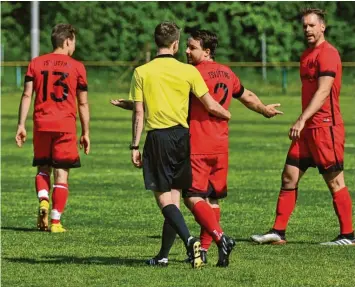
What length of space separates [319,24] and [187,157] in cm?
211

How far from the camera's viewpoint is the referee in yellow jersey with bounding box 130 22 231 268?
959 cm

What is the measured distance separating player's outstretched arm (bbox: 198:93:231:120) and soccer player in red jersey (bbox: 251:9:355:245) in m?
1.12

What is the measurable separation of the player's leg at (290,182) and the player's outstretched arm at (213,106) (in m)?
1.74

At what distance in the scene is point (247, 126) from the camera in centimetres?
3184

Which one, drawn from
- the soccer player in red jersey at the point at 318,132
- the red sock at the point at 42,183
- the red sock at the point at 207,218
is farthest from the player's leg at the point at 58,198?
the red sock at the point at 207,218

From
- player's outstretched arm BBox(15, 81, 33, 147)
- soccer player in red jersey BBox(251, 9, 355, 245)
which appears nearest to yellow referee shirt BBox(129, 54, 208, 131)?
soccer player in red jersey BBox(251, 9, 355, 245)

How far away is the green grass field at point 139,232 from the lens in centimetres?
922

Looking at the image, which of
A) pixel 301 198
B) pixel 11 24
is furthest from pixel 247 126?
pixel 11 24

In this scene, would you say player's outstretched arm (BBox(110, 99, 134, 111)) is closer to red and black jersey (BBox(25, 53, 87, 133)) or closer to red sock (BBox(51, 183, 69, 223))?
red and black jersey (BBox(25, 53, 87, 133))

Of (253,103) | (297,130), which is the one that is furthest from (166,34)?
(297,130)

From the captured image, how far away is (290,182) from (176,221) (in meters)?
2.27

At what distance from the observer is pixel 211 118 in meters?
10.1

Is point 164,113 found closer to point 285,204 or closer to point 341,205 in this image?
point 285,204

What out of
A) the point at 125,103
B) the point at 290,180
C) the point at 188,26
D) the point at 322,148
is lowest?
the point at 188,26
